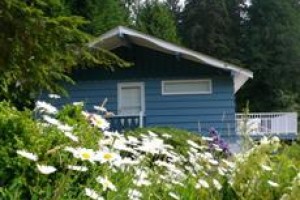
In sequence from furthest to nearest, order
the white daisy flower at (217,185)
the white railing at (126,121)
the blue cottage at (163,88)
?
1. the blue cottage at (163,88)
2. the white railing at (126,121)
3. the white daisy flower at (217,185)

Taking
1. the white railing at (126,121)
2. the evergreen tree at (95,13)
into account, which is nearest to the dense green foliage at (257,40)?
the evergreen tree at (95,13)

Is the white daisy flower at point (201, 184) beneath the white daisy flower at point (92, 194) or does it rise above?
beneath

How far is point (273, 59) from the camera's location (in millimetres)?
41406

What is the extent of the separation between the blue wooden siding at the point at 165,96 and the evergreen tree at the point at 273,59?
2338 centimetres

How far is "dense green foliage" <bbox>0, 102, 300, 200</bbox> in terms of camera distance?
2.60m

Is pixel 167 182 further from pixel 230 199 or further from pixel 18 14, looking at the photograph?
pixel 18 14

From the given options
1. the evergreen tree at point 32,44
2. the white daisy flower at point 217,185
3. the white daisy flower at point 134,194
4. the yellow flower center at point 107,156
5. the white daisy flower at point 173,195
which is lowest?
the white daisy flower at point 217,185

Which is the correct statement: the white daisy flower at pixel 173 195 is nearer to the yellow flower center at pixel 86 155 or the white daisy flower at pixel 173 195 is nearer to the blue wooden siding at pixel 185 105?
the yellow flower center at pixel 86 155

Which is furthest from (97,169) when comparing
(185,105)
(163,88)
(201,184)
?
(163,88)

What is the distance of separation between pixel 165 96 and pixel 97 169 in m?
13.6

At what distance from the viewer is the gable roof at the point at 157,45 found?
15.5 meters

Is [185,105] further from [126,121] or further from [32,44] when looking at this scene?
[32,44]

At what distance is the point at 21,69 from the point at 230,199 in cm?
712

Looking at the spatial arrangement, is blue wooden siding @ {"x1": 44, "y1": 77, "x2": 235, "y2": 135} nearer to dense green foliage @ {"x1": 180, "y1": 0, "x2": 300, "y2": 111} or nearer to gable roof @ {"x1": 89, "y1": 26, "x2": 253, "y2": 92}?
gable roof @ {"x1": 89, "y1": 26, "x2": 253, "y2": 92}
